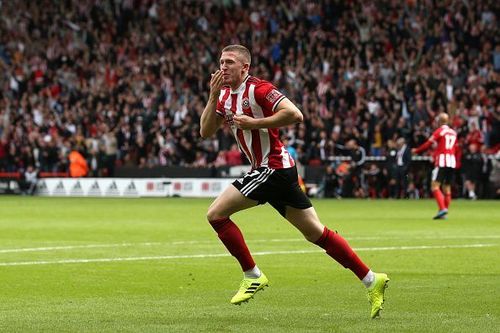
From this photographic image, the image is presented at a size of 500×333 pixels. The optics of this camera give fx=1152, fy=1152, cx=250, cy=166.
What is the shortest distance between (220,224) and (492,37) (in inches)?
1135

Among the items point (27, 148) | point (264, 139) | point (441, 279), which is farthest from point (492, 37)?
point (264, 139)

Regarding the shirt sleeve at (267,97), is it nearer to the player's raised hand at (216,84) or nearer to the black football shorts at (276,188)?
the player's raised hand at (216,84)

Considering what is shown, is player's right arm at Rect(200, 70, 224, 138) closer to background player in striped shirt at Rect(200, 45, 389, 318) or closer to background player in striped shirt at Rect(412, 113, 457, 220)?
background player in striped shirt at Rect(200, 45, 389, 318)

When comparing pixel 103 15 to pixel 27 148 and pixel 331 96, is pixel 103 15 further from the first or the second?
pixel 331 96

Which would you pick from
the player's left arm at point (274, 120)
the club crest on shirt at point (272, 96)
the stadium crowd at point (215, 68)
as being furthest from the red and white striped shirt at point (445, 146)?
the player's left arm at point (274, 120)

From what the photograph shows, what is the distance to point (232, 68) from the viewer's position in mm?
10039

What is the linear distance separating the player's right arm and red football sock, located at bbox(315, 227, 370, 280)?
137cm

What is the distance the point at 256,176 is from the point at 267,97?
0.69 m

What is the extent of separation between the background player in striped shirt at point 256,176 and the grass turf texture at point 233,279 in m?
0.44

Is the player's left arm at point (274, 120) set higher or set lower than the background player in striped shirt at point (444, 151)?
higher

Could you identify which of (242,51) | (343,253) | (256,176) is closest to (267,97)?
(242,51)

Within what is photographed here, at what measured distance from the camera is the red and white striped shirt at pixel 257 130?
9961 mm

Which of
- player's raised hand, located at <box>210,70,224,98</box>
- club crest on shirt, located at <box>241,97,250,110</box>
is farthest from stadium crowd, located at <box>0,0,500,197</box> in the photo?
player's raised hand, located at <box>210,70,224,98</box>

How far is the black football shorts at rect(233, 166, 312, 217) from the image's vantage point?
9.88 meters
